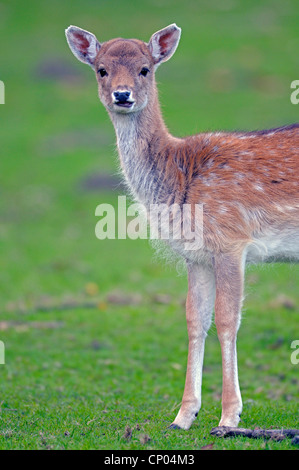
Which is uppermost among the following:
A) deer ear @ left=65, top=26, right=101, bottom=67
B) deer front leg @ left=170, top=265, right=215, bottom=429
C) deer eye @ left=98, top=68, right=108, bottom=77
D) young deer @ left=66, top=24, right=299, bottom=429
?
deer ear @ left=65, top=26, right=101, bottom=67

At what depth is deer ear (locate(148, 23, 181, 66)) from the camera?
809 cm

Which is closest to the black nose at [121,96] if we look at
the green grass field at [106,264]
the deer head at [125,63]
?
the deer head at [125,63]

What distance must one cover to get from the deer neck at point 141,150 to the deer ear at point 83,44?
767 millimetres

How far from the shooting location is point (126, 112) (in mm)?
7664

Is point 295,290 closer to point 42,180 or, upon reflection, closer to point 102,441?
point 102,441

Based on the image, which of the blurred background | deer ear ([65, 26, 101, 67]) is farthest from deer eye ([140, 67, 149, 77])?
the blurred background

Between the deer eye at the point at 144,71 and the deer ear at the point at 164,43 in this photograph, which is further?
the deer ear at the point at 164,43

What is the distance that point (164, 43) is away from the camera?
8195mm

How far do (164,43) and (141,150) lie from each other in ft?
4.19

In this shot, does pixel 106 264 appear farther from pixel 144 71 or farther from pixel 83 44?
pixel 144 71

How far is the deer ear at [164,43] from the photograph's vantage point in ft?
26.5

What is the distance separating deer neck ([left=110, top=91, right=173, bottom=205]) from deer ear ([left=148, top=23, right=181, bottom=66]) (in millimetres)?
612

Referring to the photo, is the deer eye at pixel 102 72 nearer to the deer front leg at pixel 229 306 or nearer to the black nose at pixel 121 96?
the black nose at pixel 121 96

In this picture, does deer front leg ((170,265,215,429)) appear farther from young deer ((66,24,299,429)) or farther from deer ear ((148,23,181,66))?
deer ear ((148,23,181,66))
